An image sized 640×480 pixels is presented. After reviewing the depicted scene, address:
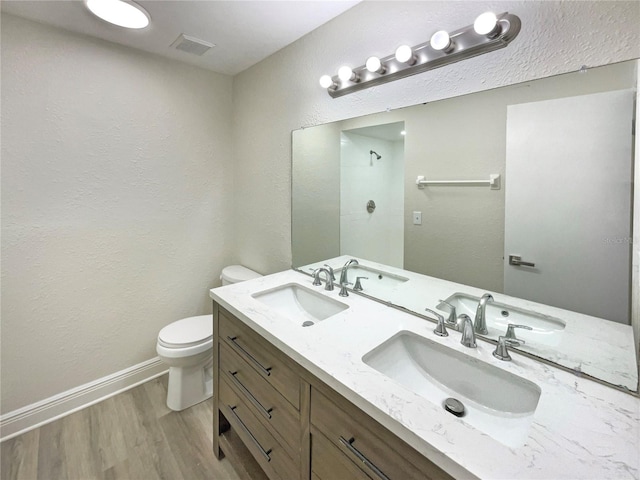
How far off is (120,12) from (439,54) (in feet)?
5.30

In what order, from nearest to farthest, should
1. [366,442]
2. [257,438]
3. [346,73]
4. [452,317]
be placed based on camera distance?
[366,442]
[452,317]
[257,438]
[346,73]

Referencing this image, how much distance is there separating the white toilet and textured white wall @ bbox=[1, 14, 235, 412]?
1.38 ft

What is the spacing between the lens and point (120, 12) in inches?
60.7

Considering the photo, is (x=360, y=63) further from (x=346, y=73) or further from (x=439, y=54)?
(x=439, y=54)

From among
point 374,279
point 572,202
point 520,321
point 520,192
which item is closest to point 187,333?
point 374,279

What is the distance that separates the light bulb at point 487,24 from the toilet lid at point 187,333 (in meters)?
2.03

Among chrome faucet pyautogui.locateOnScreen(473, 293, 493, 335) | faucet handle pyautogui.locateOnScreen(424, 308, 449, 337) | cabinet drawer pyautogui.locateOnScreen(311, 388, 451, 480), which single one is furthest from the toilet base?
chrome faucet pyautogui.locateOnScreen(473, 293, 493, 335)

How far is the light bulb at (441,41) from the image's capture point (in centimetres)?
108

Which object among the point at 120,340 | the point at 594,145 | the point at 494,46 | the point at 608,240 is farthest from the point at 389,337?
the point at 120,340

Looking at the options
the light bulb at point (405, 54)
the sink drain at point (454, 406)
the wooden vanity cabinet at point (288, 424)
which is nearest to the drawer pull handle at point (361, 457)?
the wooden vanity cabinet at point (288, 424)

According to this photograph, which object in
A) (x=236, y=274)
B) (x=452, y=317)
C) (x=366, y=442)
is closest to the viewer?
(x=366, y=442)

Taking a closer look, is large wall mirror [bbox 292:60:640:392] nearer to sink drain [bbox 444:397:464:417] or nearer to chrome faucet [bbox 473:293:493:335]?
chrome faucet [bbox 473:293:493:335]

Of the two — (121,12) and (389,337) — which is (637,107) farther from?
(121,12)

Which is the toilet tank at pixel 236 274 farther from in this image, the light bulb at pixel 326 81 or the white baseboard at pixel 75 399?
the light bulb at pixel 326 81
